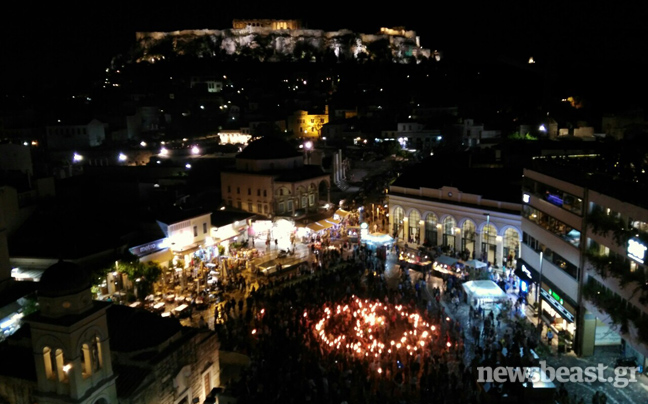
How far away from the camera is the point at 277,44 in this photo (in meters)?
115

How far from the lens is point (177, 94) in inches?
Result: 3538

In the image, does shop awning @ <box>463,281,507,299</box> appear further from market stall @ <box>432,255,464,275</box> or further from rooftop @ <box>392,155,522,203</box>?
rooftop @ <box>392,155,522,203</box>

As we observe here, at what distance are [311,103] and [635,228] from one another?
73.4 metres

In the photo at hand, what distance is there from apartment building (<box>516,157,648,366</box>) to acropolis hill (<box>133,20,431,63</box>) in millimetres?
93183

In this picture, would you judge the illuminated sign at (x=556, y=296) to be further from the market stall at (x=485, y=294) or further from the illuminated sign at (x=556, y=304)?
the market stall at (x=485, y=294)

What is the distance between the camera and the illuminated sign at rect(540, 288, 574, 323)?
2003 centimetres

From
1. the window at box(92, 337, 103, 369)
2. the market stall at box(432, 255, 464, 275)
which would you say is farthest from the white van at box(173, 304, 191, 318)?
the market stall at box(432, 255, 464, 275)

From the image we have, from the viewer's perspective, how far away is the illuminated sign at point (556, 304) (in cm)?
2003

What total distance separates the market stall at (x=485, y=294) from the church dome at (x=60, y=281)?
1583 cm

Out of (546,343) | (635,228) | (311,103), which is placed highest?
(311,103)

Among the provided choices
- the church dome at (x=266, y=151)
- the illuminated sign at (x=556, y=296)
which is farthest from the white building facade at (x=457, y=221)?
the church dome at (x=266, y=151)

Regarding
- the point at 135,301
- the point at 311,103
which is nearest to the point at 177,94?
the point at 311,103

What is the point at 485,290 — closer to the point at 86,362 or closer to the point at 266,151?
the point at 86,362

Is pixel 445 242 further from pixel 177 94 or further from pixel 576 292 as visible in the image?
pixel 177 94
